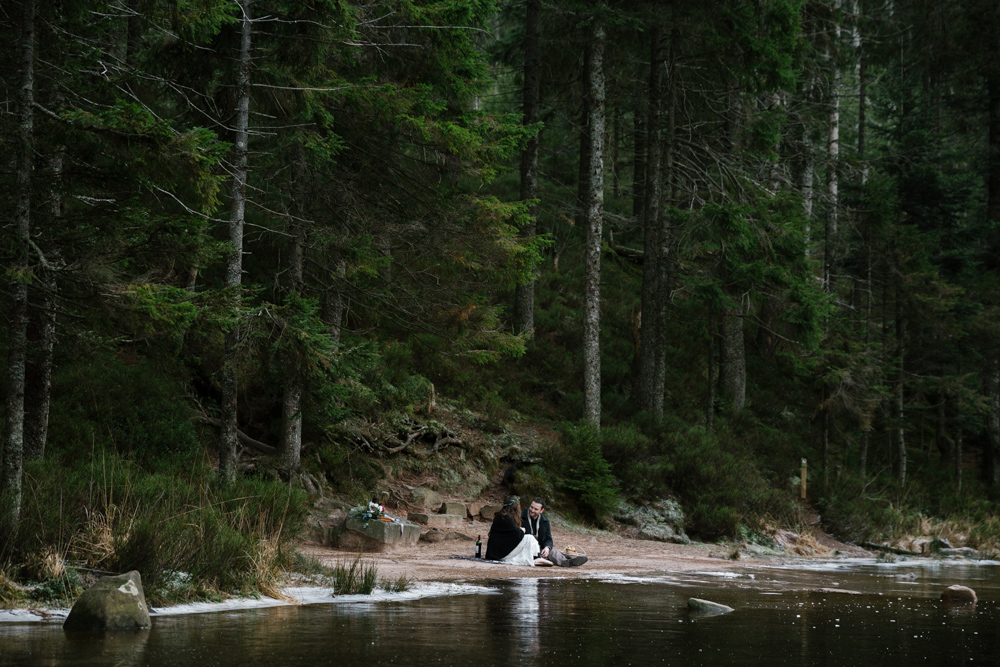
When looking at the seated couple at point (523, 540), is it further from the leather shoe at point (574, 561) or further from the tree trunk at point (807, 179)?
the tree trunk at point (807, 179)

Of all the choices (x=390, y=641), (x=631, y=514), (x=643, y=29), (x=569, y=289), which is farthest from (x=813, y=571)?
(x=569, y=289)

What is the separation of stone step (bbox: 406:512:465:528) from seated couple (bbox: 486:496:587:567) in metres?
2.55

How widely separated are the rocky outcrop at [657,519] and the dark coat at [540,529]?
4.54m

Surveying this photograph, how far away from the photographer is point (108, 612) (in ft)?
23.3

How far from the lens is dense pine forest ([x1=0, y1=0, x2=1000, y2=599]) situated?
9375 millimetres

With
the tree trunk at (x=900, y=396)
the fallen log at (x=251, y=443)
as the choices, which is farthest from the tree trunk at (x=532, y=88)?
the tree trunk at (x=900, y=396)

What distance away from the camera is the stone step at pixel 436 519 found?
56.1 feet

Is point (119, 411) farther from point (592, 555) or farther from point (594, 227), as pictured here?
point (594, 227)

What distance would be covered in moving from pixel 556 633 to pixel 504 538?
7134mm

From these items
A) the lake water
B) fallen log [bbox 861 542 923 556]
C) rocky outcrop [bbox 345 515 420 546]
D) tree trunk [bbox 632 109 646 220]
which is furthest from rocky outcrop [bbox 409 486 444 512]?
tree trunk [bbox 632 109 646 220]

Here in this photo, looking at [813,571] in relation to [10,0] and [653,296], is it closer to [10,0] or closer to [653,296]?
[653,296]

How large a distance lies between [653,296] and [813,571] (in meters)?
9.70

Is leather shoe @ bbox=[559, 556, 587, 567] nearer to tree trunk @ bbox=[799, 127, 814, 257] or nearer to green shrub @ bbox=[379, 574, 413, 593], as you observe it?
green shrub @ bbox=[379, 574, 413, 593]

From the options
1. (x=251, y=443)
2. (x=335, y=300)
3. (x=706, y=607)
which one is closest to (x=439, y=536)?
(x=251, y=443)
